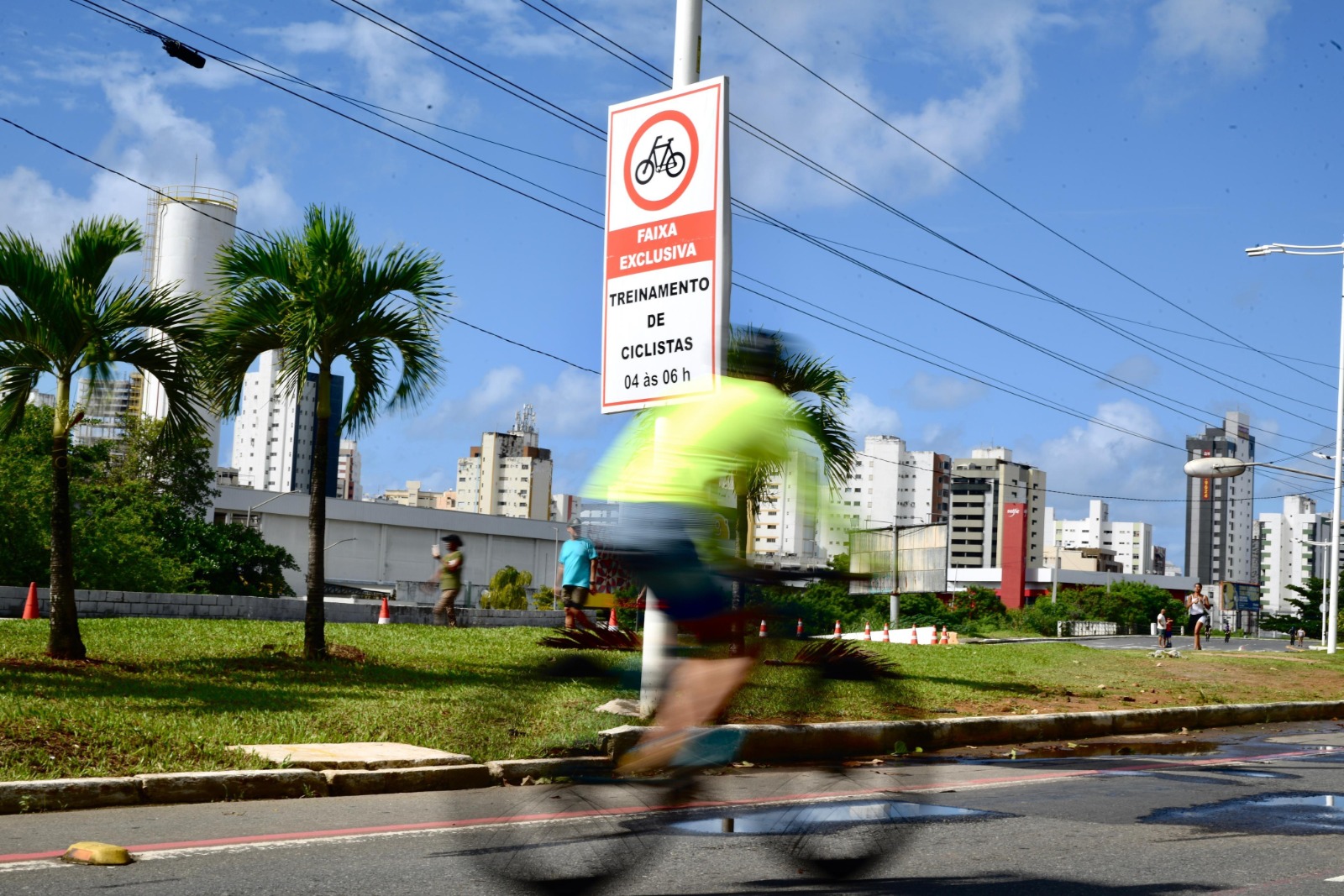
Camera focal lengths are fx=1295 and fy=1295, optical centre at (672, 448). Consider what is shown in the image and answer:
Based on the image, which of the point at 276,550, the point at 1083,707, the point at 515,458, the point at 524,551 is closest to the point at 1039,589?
the point at 524,551

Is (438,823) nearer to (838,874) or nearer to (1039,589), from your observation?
(838,874)

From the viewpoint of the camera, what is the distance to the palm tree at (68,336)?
12.1 metres

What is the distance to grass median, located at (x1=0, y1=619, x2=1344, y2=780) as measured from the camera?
4.38 m

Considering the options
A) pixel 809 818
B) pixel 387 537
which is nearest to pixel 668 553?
pixel 809 818

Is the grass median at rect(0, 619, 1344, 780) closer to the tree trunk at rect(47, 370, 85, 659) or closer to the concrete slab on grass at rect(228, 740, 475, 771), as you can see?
the concrete slab on grass at rect(228, 740, 475, 771)

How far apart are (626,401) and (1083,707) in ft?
23.3

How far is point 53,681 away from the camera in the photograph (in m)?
10.2

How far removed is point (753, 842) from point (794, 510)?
70.7 inches

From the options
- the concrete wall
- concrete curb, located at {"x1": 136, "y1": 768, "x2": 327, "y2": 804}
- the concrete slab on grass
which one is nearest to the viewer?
concrete curb, located at {"x1": 136, "y1": 768, "x2": 327, "y2": 804}

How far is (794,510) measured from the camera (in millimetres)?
4242

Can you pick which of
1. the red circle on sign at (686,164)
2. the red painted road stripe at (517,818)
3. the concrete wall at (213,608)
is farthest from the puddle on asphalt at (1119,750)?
the concrete wall at (213,608)

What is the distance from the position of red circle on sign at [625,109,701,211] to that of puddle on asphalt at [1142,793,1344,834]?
5.16 m

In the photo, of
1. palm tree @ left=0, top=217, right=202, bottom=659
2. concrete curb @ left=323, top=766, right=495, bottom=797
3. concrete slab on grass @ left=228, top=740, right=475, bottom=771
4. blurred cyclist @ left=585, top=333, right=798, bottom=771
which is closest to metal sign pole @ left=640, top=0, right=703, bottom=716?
blurred cyclist @ left=585, top=333, right=798, bottom=771

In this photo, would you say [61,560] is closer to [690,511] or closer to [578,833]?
[578,833]
